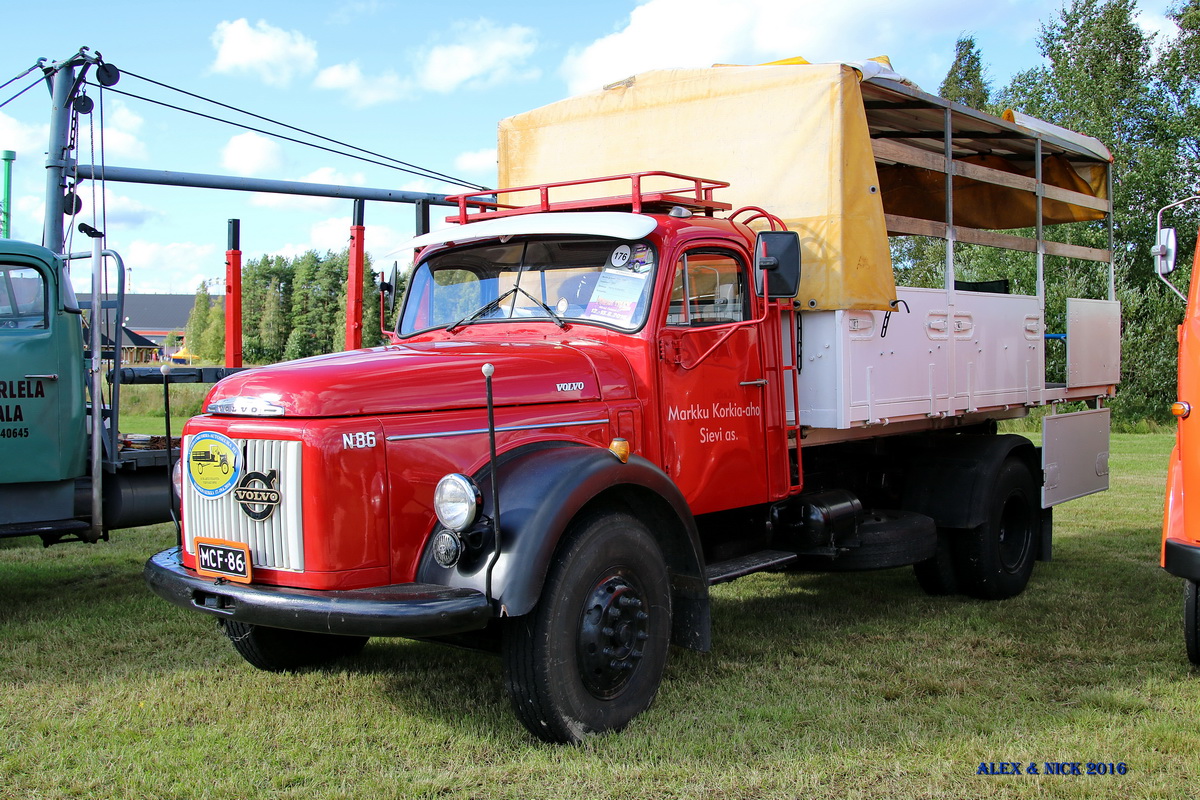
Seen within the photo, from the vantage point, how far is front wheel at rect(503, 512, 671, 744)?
3965mm

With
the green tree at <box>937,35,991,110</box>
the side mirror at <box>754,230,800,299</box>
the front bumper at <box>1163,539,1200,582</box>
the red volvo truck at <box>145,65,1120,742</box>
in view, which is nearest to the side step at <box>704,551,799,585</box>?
the red volvo truck at <box>145,65,1120,742</box>

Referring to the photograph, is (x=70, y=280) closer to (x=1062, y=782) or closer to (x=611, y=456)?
(x=611, y=456)

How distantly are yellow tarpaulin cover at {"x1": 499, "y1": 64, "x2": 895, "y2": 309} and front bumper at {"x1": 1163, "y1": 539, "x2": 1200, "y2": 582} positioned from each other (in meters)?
1.91

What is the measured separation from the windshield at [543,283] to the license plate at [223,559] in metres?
1.69

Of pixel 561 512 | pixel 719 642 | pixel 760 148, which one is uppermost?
pixel 760 148

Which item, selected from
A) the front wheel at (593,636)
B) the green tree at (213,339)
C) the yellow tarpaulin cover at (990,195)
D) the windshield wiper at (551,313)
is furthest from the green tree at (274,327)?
the front wheel at (593,636)

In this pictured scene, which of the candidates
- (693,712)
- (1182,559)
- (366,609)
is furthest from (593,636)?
(1182,559)

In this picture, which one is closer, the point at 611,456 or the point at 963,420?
the point at 611,456

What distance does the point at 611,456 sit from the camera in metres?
4.25

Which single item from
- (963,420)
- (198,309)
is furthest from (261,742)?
(198,309)

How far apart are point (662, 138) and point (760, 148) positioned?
71cm

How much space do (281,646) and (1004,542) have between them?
490cm

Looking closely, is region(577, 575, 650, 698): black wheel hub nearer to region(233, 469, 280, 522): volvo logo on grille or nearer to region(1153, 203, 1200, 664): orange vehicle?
region(233, 469, 280, 522): volvo logo on grille

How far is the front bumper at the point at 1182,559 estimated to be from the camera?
4543 mm
